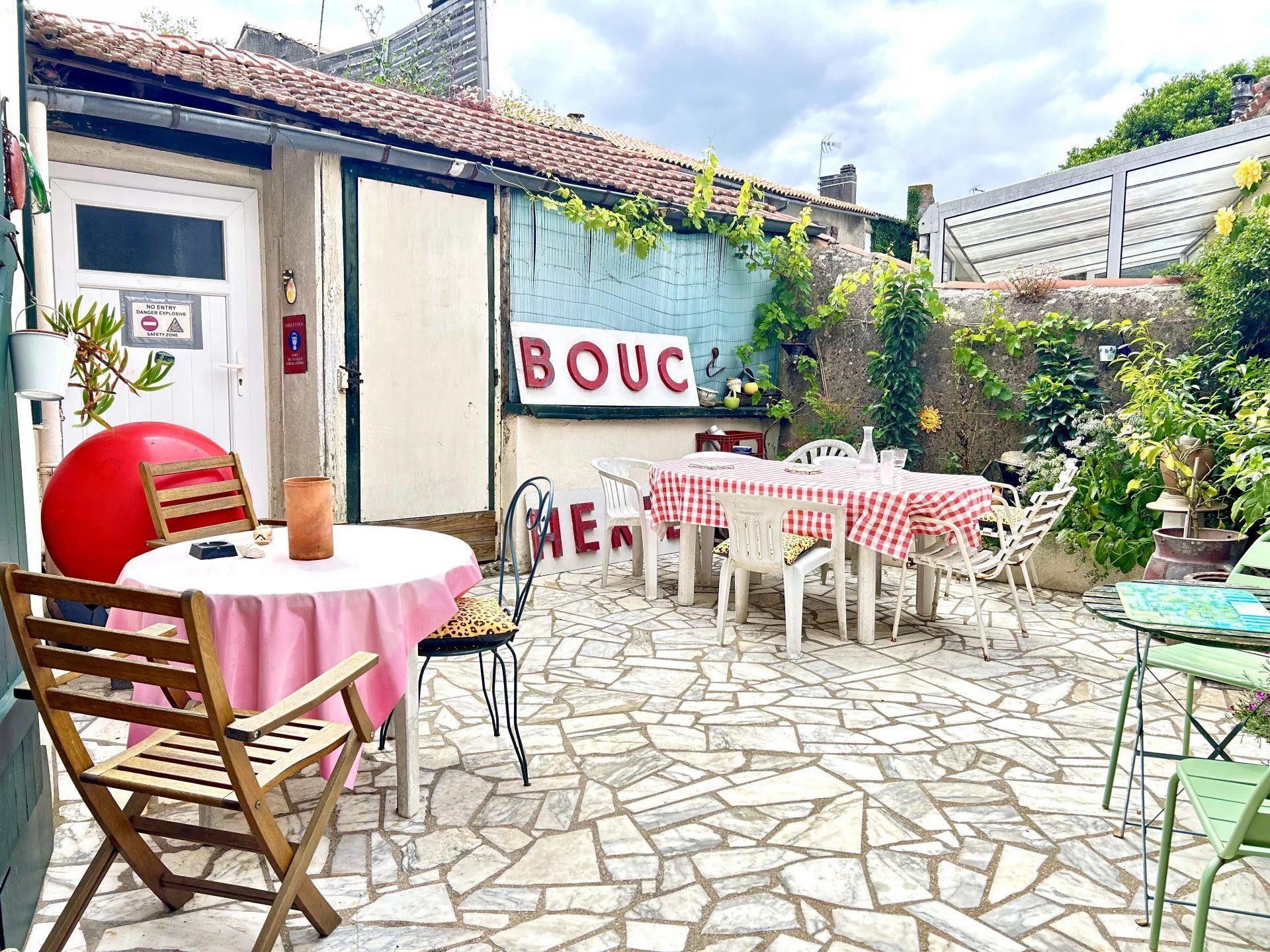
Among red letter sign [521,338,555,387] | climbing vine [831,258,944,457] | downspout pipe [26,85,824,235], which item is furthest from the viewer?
climbing vine [831,258,944,457]

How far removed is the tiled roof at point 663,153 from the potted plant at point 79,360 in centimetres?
786

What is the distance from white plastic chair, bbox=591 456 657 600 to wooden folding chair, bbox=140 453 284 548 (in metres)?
2.63

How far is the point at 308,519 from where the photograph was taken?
9.02ft

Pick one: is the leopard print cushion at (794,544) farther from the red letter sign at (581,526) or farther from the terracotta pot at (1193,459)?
the terracotta pot at (1193,459)

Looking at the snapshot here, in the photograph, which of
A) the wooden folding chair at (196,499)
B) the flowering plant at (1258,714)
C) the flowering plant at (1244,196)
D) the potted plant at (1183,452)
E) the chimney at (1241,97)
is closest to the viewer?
the flowering plant at (1258,714)

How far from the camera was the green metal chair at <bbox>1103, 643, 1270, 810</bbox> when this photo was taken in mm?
2584

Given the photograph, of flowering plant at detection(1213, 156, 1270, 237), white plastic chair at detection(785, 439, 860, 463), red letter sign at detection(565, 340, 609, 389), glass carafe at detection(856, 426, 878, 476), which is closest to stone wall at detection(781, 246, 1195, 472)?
flowering plant at detection(1213, 156, 1270, 237)

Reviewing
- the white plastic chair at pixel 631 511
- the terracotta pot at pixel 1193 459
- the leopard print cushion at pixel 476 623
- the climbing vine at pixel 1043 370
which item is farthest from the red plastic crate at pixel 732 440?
the leopard print cushion at pixel 476 623

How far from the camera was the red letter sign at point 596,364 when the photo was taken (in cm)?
680

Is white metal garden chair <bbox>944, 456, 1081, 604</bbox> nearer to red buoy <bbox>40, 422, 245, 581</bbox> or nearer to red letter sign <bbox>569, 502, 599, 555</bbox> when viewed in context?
red letter sign <bbox>569, 502, 599, 555</bbox>

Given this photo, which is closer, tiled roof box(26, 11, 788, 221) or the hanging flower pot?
the hanging flower pot

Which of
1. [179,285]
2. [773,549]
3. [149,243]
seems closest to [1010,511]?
[773,549]

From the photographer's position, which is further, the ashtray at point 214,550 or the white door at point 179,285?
the white door at point 179,285

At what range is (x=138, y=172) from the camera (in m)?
5.32
